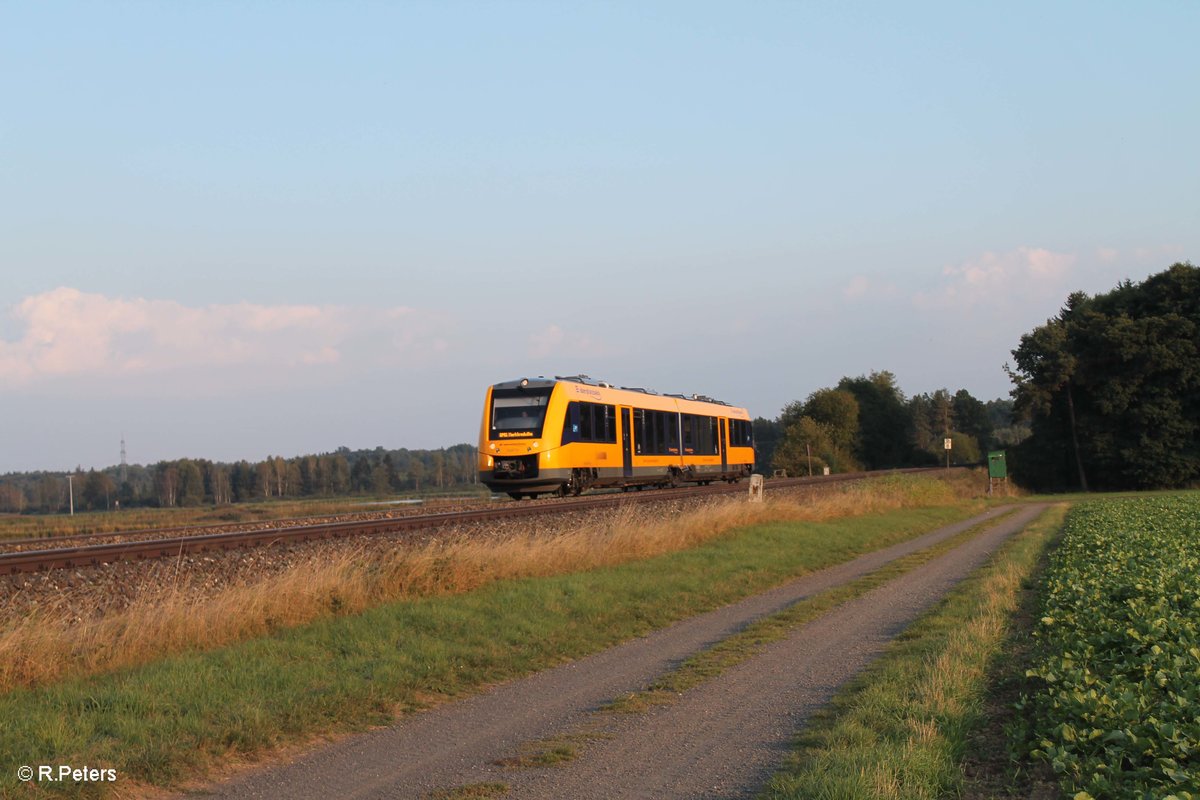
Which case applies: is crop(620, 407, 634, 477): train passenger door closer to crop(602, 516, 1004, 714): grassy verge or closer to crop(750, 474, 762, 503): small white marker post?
crop(750, 474, 762, 503): small white marker post

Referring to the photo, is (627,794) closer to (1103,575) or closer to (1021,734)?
(1021,734)

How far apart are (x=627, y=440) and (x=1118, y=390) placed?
4112 cm

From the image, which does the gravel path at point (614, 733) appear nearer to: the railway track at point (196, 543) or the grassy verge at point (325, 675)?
the grassy verge at point (325, 675)

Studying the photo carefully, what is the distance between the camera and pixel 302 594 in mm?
12266

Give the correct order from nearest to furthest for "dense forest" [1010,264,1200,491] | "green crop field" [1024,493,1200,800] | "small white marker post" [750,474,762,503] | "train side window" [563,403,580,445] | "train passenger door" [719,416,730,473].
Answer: "green crop field" [1024,493,1200,800], "train side window" [563,403,580,445], "small white marker post" [750,474,762,503], "train passenger door" [719,416,730,473], "dense forest" [1010,264,1200,491]

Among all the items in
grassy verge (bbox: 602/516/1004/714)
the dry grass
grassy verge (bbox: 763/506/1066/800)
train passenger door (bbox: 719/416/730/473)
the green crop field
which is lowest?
grassy verge (bbox: 602/516/1004/714)

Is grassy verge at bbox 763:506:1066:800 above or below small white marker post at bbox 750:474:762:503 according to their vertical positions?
below

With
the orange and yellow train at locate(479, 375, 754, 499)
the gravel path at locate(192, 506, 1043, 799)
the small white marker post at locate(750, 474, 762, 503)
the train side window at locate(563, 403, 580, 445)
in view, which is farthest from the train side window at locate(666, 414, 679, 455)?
the gravel path at locate(192, 506, 1043, 799)

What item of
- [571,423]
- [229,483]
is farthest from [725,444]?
[229,483]

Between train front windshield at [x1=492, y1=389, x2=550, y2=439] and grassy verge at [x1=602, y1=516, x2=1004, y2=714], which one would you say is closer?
grassy verge at [x1=602, y1=516, x2=1004, y2=714]

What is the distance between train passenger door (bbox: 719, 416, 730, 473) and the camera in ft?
148

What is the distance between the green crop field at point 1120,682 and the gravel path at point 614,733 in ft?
5.65

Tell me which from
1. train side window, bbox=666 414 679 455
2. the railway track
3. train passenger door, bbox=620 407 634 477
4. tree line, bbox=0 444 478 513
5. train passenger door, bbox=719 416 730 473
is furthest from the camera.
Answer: tree line, bbox=0 444 478 513

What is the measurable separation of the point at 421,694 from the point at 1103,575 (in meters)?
8.53
